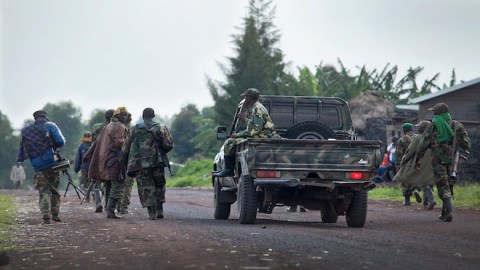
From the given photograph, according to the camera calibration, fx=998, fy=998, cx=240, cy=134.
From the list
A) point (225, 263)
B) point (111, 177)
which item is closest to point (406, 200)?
point (111, 177)

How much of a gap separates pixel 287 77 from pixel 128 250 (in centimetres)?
5360

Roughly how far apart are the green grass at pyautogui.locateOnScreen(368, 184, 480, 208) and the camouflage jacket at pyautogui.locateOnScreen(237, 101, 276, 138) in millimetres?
7540

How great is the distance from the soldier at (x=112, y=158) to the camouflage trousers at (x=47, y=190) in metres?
1.06

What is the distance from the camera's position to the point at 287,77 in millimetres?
64000

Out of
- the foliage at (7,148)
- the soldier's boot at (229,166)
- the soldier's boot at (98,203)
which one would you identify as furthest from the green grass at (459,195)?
the foliage at (7,148)

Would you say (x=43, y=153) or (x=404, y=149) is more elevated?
(x=404, y=149)

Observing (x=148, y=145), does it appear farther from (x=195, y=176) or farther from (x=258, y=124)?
(x=195, y=176)

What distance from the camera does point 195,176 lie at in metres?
51.3

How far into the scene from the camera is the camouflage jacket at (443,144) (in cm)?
1681

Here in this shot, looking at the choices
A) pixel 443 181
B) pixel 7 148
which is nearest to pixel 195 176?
pixel 443 181

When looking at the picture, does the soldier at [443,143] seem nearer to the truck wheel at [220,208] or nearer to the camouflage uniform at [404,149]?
the truck wheel at [220,208]

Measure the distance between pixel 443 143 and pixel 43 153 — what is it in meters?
6.75

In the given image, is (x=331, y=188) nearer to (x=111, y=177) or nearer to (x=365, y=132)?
(x=111, y=177)

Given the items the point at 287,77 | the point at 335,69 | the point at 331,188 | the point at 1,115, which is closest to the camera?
the point at 331,188
